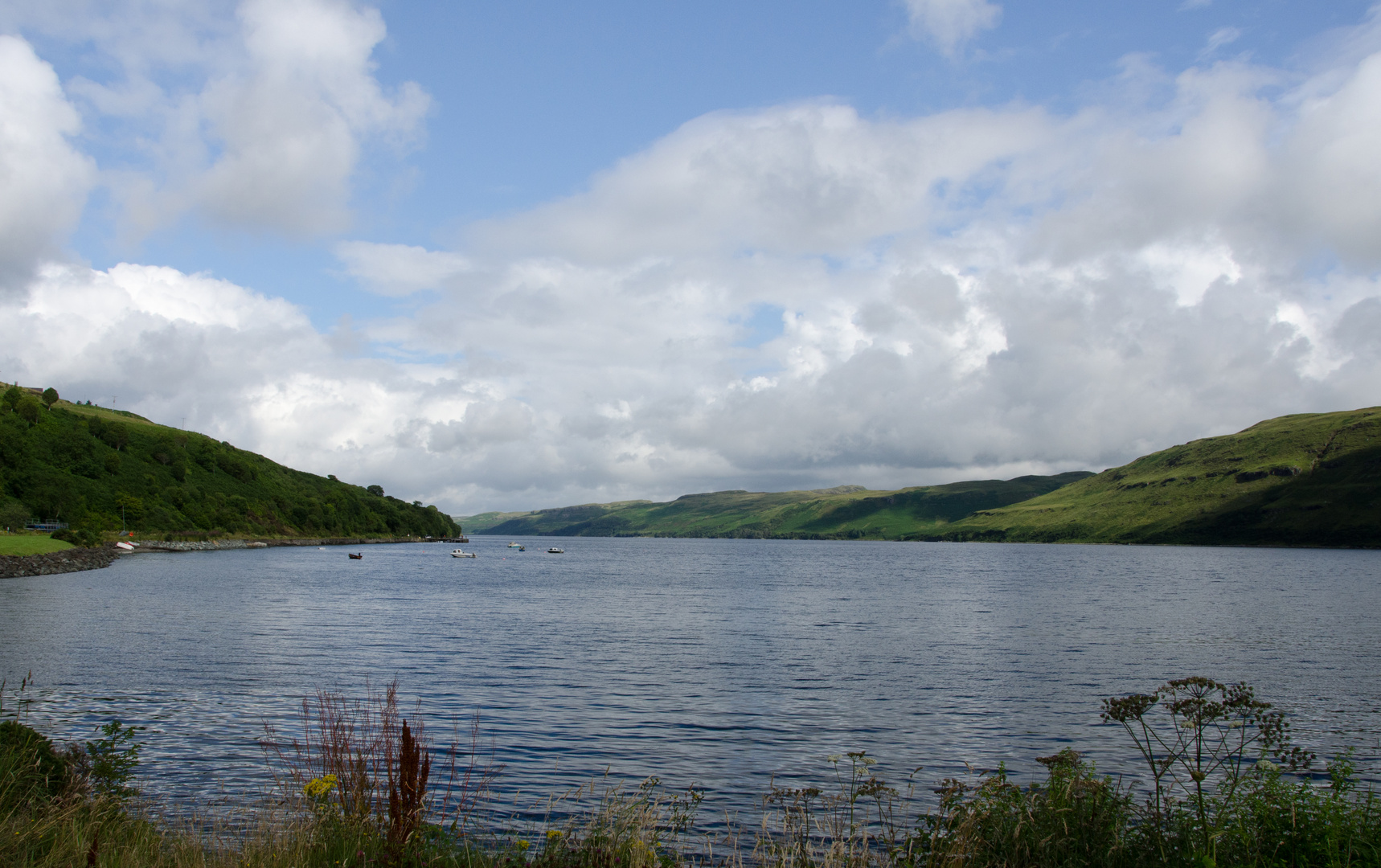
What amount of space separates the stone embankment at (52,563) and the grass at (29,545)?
1457 mm

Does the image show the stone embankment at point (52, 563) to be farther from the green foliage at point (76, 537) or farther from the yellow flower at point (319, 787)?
the yellow flower at point (319, 787)

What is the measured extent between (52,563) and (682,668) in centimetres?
10724

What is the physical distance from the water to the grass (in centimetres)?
1857


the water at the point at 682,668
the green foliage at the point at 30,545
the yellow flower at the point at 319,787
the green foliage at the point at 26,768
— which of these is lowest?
the water at the point at 682,668

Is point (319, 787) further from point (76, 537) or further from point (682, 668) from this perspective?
point (76, 537)

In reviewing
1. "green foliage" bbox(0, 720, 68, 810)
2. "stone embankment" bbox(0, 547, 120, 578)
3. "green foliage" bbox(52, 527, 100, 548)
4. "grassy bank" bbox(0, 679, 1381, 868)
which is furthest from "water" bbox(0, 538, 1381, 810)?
"green foliage" bbox(52, 527, 100, 548)

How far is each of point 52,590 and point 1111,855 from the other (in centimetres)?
9845

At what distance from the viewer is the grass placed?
108500 mm

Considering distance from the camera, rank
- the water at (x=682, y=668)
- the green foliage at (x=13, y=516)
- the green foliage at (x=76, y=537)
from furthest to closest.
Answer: the green foliage at (x=13, y=516) → the green foliage at (x=76, y=537) → the water at (x=682, y=668)

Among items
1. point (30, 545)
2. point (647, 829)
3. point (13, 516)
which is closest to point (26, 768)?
point (647, 829)

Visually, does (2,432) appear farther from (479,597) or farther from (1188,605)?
(1188,605)

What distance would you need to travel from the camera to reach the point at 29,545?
115 meters

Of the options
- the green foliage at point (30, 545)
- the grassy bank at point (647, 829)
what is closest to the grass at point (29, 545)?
the green foliage at point (30, 545)

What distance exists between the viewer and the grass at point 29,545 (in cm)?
10850
